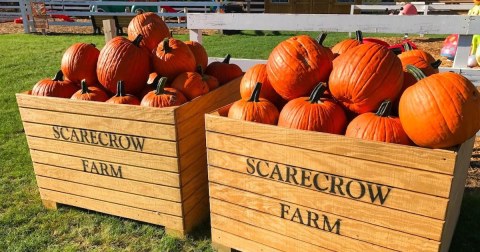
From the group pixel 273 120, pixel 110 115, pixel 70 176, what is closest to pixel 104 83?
pixel 110 115

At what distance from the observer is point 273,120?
2322 millimetres

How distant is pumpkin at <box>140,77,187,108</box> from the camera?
260 cm

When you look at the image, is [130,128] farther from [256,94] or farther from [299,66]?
[299,66]

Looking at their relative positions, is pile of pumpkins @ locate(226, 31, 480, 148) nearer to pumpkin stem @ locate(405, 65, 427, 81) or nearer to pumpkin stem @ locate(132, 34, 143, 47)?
pumpkin stem @ locate(405, 65, 427, 81)

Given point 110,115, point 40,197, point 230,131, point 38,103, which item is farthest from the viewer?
point 40,197

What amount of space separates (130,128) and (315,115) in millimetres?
1244

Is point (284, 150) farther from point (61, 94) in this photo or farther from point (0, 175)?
point (0, 175)

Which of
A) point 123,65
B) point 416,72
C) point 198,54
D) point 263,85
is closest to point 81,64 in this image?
point 123,65

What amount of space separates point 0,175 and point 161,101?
209 cm

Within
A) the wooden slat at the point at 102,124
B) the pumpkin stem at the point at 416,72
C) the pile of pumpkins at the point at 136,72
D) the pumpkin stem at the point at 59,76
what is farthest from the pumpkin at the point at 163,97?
the pumpkin stem at the point at 416,72

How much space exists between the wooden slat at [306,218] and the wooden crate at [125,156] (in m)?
0.32

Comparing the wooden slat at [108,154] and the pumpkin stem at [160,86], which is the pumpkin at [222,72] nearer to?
the pumpkin stem at [160,86]

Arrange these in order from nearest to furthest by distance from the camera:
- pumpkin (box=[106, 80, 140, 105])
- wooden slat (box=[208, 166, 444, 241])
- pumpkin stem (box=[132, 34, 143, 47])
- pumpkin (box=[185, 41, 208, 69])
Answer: wooden slat (box=[208, 166, 444, 241]) → pumpkin (box=[106, 80, 140, 105]) → pumpkin stem (box=[132, 34, 143, 47]) → pumpkin (box=[185, 41, 208, 69])

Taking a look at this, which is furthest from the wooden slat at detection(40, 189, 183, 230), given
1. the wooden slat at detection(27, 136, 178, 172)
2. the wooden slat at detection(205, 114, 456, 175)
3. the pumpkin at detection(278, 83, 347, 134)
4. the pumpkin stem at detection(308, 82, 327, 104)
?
the pumpkin stem at detection(308, 82, 327, 104)
